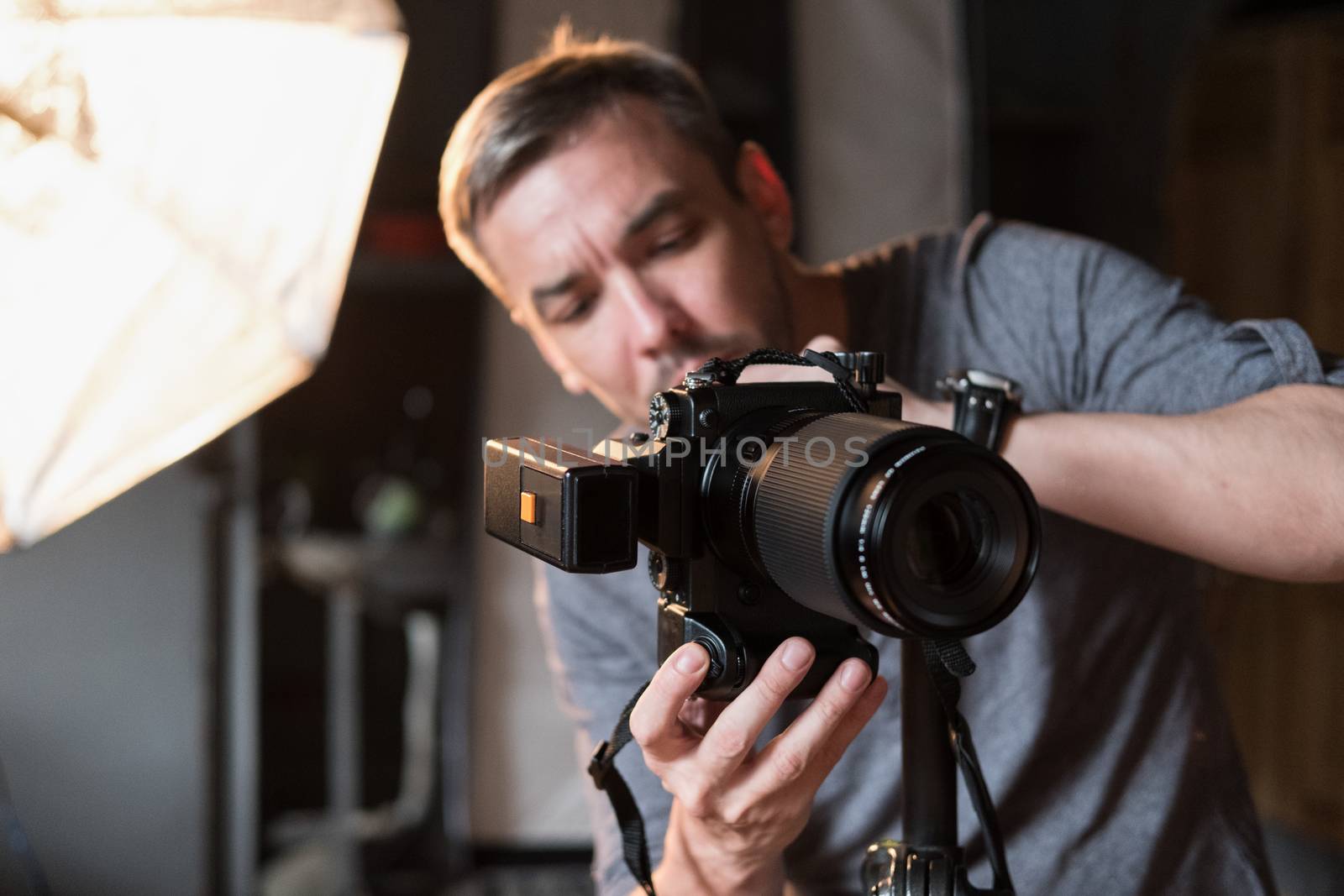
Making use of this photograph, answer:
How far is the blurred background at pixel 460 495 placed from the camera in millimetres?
1398

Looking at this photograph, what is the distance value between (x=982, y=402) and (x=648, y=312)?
341mm

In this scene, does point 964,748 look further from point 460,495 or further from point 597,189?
point 460,495

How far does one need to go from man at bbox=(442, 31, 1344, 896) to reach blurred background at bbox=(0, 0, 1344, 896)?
0.24 m

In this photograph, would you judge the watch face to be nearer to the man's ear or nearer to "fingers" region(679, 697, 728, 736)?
"fingers" region(679, 697, 728, 736)

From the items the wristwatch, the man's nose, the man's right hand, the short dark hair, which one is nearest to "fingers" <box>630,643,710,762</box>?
the man's right hand

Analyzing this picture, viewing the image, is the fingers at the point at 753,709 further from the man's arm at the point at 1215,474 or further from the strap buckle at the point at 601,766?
the man's arm at the point at 1215,474

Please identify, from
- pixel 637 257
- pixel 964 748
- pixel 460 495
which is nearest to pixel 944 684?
pixel 964 748

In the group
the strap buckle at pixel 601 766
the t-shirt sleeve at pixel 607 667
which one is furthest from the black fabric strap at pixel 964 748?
the t-shirt sleeve at pixel 607 667

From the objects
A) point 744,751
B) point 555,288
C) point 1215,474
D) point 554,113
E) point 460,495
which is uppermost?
point 554,113

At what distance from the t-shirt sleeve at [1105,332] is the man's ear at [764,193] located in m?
0.20

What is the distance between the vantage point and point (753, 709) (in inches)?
25.5

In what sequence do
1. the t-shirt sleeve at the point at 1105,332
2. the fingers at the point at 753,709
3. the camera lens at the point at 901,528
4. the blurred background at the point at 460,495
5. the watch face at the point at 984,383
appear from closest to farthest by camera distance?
the camera lens at the point at 901,528 < the fingers at the point at 753,709 < the watch face at the point at 984,383 < the t-shirt sleeve at the point at 1105,332 < the blurred background at the point at 460,495

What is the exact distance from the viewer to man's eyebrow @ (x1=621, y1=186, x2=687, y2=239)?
1.01m

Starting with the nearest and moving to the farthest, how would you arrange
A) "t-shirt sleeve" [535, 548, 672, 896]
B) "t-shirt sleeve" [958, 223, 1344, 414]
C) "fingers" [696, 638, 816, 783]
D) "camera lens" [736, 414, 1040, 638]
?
"camera lens" [736, 414, 1040, 638] → "fingers" [696, 638, 816, 783] → "t-shirt sleeve" [958, 223, 1344, 414] → "t-shirt sleeve" [535, 548, 672, 896]
